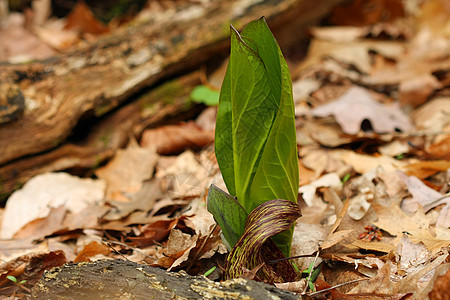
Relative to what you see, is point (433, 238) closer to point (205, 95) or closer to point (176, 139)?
point (176, 139)

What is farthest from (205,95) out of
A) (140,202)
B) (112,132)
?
(140,202)

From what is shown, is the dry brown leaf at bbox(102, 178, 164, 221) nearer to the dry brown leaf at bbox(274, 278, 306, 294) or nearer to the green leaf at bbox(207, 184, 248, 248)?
the green leaf at bbox(207, 184, 248, 248)

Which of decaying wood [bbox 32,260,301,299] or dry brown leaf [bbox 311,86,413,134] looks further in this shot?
dry brown leaf [bbox 311,86,413,134]

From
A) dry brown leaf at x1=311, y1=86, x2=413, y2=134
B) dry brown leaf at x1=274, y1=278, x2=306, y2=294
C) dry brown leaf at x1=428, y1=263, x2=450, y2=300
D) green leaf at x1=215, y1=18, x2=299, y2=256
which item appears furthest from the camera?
dry brown leaf at x1=311, y1=86, x2=413, y2=134

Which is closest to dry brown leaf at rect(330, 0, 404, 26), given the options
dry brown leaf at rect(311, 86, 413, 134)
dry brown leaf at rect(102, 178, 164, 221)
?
dry brown leaf at rect(311, 86, 413, 134)

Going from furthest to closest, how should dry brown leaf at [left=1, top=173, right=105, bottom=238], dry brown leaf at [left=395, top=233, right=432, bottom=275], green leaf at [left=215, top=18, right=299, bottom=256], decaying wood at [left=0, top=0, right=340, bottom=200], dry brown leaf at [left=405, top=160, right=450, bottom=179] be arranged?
decaying wood at [left=0, top=0, right=340, bottom=200]
dry brown leaf at [left=1, top=173, right=105, bottom=238]
dry brown leaf at [left=405, top=160, right=450, bottom=179]
dry brown leaf at [left=395, top=233, right=432, bottom=275]
green leaf at [left=215, top=18, right=299, bottom=256]

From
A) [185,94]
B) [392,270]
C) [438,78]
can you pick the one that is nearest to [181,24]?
[185,94]
